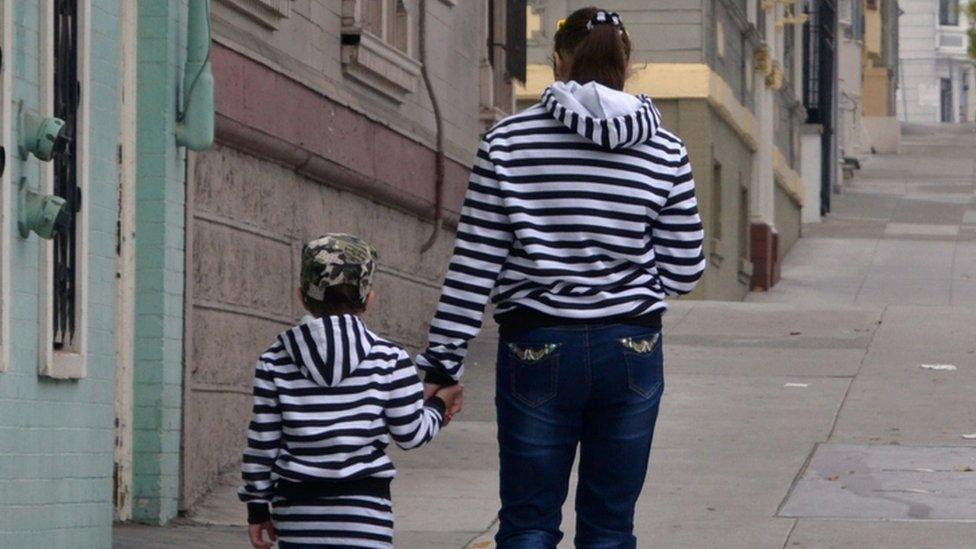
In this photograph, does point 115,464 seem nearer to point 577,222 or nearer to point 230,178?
point 230,178

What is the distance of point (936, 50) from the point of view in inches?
3755

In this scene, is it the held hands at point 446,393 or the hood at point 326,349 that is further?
the held hands at point 446,393

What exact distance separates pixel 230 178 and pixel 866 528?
3.42 m

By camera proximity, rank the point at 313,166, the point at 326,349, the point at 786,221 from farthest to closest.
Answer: the point at 786,221 < the point at 313,166 < the point at 326,349

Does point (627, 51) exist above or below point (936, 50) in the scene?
below

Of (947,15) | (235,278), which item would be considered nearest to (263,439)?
(235,278)

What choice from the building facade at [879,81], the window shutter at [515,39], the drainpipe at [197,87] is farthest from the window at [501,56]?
the building facade at [879,81]

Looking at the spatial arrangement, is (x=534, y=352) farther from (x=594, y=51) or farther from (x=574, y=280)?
(x=594, y=51)

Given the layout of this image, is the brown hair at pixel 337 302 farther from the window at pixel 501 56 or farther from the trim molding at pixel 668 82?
the trim molding at pixel 668 82

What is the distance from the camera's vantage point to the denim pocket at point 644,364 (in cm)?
566

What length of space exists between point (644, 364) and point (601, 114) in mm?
653

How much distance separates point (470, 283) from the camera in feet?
18.6

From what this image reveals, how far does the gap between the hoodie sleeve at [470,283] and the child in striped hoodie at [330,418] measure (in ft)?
0.43

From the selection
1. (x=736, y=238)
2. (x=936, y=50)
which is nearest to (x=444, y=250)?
(x=736, y=238)
